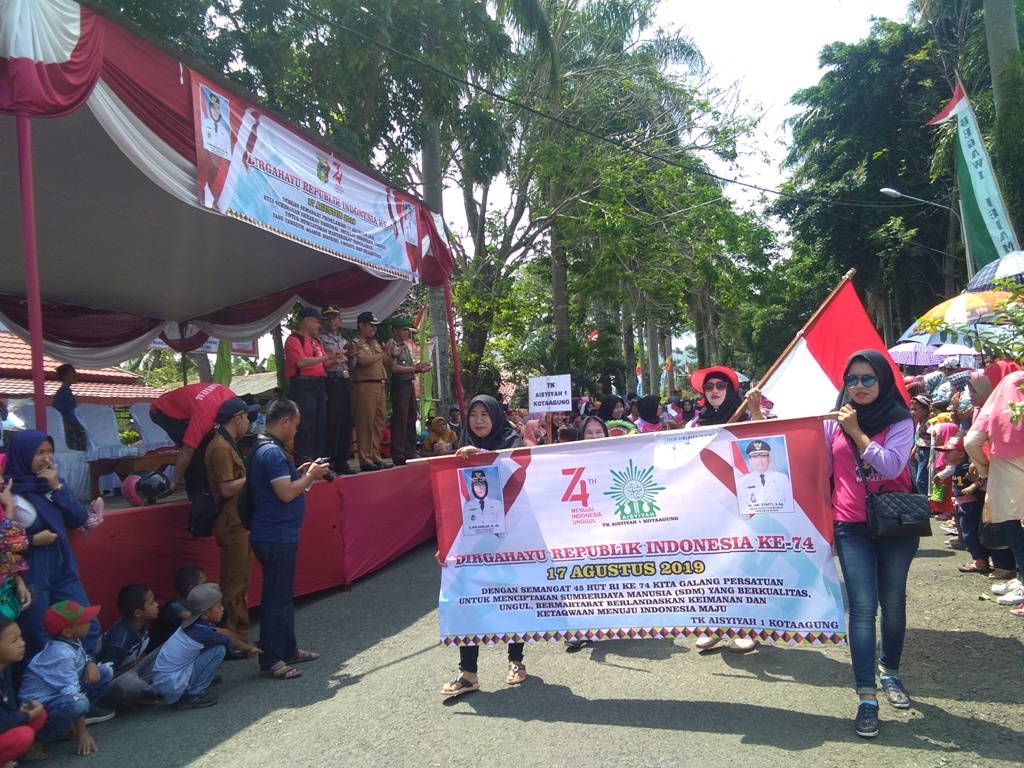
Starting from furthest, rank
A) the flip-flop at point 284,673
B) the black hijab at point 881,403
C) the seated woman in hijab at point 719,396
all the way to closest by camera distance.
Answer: the seated woman in hijab at point 719,396, the flip-flop at point 284,673, the black hijab at point 881,403

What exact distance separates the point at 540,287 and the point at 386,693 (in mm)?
22090

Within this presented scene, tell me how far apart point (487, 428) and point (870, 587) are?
2.24 m

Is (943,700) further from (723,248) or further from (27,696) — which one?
(723,248)

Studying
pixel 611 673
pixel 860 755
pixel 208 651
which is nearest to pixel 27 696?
pixel 208 651

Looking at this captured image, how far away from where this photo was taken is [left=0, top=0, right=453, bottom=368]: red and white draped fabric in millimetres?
4586

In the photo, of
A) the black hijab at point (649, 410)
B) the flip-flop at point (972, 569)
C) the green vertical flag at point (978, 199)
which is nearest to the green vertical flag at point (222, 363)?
the black hijab at point (649, 410)

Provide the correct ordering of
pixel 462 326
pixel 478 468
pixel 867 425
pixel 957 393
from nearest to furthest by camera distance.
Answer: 1. pixel 867 425
2. pixel 478 468
3. pixel 957 393
4. pixel 462 326

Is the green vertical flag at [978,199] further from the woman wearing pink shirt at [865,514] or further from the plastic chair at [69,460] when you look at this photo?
the plastic chair at [69,460]

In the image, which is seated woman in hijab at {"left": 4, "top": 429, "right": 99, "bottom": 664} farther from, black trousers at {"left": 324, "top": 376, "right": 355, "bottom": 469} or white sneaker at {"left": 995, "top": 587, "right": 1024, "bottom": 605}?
white sneaker at {"left": 995, "top": 587, "right": 1024, "bottom": 605}

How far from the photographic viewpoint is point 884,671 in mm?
3984

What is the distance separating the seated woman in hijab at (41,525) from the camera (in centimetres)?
410

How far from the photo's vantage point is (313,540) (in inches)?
275

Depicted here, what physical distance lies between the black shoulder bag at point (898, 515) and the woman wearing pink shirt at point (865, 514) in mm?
62

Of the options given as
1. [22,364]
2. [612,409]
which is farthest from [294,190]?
[22,364]
